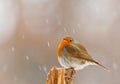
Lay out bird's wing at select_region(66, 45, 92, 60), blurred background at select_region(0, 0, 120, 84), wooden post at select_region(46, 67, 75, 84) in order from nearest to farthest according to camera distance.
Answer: wooden post at select_region(46, 67, 75, 84) → bird's wing at select_region(66, 45, 92, 60) → blurred background at select_region(0, 0, 120, 84)

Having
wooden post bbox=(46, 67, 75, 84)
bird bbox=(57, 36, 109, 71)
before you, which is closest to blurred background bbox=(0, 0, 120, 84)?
bird bbox=(57, 36, 109, 71)

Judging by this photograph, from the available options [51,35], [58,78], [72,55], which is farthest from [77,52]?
[51,35]

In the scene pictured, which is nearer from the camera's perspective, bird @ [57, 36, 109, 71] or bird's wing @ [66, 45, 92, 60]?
bird @ [57, 36, 109, 71]

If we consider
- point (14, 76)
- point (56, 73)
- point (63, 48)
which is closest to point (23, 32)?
point (14, 76)

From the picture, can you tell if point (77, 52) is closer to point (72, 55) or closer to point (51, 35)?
point (72, 55)

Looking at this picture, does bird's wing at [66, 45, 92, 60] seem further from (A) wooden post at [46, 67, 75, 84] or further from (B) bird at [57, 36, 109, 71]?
(A) wooden post at [46, 67, 75, 84]

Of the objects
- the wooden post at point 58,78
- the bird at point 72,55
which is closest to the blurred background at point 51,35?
the bird at point 72,55
